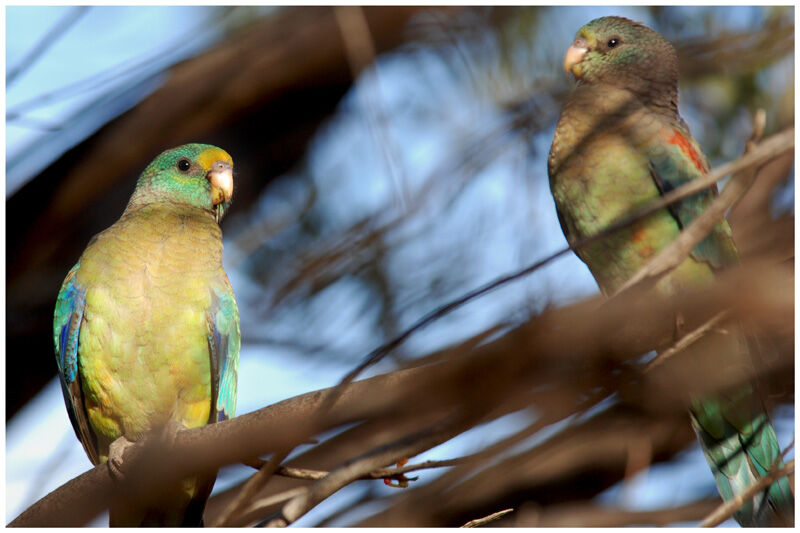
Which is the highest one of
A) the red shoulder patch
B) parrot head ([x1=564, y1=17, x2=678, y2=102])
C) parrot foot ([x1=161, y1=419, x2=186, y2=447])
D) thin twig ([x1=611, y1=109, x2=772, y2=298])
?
parrot head ([x1=564, y1=17, x2=678, y2=102])

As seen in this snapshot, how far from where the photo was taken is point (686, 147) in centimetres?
164

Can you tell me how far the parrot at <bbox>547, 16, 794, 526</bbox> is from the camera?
60.0 inches

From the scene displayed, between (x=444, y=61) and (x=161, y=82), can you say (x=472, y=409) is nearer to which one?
(x=444, y=61)

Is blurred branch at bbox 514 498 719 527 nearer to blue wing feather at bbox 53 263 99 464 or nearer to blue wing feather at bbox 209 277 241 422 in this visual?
blue wing feather at bbox 209 277 241 422

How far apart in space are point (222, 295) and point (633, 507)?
86 cm

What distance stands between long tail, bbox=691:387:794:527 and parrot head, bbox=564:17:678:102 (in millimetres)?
641

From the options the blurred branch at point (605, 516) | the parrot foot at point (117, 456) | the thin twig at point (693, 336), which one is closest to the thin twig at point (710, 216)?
the thin twig at point (693, 336)

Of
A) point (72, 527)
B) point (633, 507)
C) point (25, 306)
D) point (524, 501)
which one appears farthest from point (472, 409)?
point (25, 306)

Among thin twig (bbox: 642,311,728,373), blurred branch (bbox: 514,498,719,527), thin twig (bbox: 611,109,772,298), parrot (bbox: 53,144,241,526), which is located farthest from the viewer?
parrot (bbox: 53,144,241,526)

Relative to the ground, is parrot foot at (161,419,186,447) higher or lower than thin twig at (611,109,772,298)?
higher

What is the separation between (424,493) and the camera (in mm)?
1423

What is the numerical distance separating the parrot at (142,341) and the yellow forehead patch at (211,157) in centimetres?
19

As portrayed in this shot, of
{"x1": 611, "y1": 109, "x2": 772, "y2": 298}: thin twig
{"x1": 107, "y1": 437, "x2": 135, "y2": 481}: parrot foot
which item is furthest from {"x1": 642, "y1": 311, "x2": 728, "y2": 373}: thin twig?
{"x1": 107, "y1": 437, "x2": 135, "y2": 481}: parrot foot

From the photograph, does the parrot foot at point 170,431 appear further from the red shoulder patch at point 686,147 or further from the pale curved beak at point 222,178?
the red shoulder patch at point 686,147
